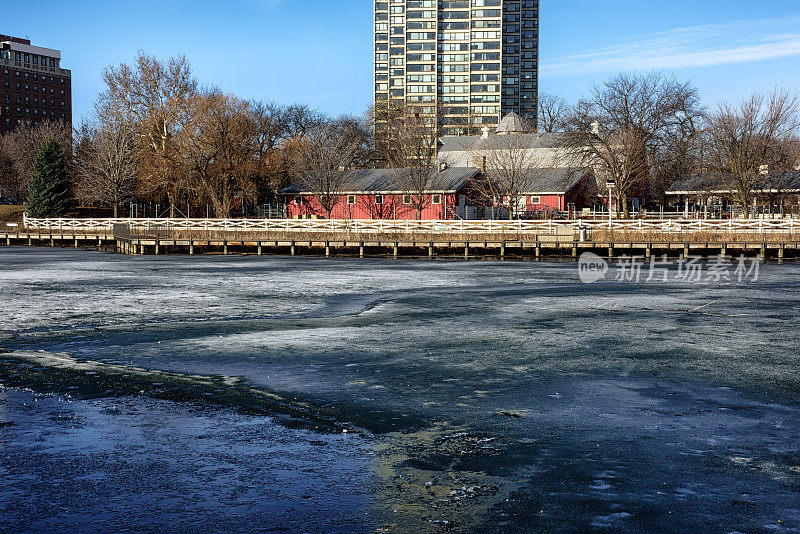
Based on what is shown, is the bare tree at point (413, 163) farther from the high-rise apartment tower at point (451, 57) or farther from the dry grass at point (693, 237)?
the high-rise apartment tower at point (451, 57)

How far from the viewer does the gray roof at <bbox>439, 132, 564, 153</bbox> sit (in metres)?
76.2

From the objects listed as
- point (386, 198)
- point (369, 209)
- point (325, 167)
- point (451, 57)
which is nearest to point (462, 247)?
point (386, 198)

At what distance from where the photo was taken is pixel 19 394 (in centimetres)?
1120

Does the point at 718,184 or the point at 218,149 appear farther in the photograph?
the point at 218,149

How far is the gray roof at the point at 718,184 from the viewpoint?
61997mm

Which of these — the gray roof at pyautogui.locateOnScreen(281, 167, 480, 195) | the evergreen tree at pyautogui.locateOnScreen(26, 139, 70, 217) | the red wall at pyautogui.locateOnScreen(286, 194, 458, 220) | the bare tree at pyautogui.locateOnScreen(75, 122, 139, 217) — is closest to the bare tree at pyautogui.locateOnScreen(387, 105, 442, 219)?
the gray roof at pyautogui.locateOnScreen(281, 167, 480, 195)

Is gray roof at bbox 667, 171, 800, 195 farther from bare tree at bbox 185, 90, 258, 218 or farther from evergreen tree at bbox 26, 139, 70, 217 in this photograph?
evergreen tree at bbox 26, 139, 70, 217

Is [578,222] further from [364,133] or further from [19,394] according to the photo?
[364,133]

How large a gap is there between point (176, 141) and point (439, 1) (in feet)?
389

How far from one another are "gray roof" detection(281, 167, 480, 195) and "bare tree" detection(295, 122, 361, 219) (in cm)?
69

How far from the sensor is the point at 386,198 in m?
73.8

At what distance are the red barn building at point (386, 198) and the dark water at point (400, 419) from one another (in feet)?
165

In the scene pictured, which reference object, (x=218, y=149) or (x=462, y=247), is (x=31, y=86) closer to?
(x=218, y=149)

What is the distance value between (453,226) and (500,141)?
2554 cm
